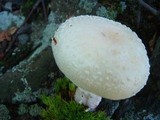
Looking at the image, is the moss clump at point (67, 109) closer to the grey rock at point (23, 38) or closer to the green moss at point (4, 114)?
the green moss at point (4, 114)

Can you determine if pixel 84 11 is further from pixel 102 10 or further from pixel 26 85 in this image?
pixel 26 85

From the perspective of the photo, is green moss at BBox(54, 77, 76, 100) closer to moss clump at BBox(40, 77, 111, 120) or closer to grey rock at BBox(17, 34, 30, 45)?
moss clump at BBox(40, 77, 111, 120)

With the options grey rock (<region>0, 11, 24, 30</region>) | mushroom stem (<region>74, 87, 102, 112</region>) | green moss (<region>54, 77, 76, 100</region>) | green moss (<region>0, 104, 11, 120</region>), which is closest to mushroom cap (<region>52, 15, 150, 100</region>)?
mushroom stem (<region>74, 87, 102, 112</region>)

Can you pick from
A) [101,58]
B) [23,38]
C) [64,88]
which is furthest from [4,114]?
[101,58]

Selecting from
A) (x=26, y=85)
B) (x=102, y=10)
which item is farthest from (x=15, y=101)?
(x=102, y=10)

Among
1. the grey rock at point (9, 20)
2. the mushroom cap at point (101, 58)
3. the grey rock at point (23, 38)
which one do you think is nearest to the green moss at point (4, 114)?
the grey rock at point (23, 38)

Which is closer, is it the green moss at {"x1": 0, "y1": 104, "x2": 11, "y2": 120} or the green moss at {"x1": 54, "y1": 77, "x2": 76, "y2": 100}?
the green moss at {"x1": 54, "y1": 77, "x2": 76, "y2": 100}
